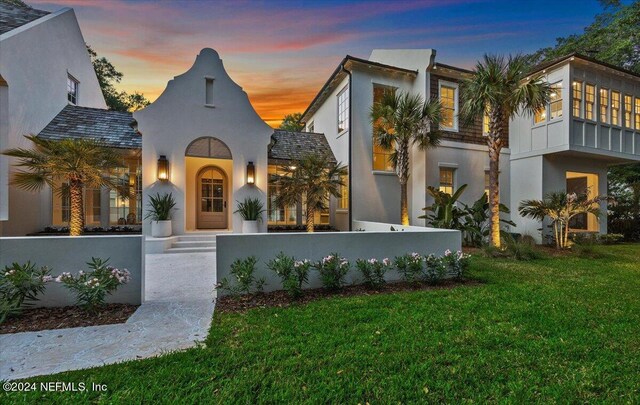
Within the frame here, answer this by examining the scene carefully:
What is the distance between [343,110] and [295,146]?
2.83m

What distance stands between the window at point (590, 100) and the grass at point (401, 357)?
11.0m

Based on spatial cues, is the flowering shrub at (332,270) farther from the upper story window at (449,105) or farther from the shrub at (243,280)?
the upper story window at (449,105)

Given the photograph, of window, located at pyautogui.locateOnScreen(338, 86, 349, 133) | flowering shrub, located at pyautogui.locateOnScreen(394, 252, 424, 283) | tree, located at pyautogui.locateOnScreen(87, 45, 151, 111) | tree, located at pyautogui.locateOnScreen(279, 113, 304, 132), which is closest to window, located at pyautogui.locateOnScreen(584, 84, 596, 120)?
window, located at pyautogui.locateOnScreen(338, 86, 349, 133)

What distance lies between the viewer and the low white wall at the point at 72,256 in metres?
4.22

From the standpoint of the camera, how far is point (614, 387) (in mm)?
2551

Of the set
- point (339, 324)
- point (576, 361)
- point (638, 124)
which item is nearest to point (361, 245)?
point (339, 324)

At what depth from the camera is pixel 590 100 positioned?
1223 centimetres

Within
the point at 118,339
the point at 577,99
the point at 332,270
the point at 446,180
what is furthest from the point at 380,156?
the point at 118,339

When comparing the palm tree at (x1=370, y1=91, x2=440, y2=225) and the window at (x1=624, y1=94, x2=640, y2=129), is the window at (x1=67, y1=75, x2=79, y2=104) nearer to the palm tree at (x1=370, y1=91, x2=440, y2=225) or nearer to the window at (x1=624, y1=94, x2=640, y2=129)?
the palm tree at (x1=370, y1=91, x2=440, y2=225)

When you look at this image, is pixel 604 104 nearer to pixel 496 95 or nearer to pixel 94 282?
pixel 496 95

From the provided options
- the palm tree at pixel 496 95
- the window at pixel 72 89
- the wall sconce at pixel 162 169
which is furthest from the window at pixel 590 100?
the window at pixel 72 89

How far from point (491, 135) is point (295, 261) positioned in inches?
350

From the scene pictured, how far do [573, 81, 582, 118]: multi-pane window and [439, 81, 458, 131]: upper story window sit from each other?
4618 mm

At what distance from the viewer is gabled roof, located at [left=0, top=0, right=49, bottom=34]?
9.67m
